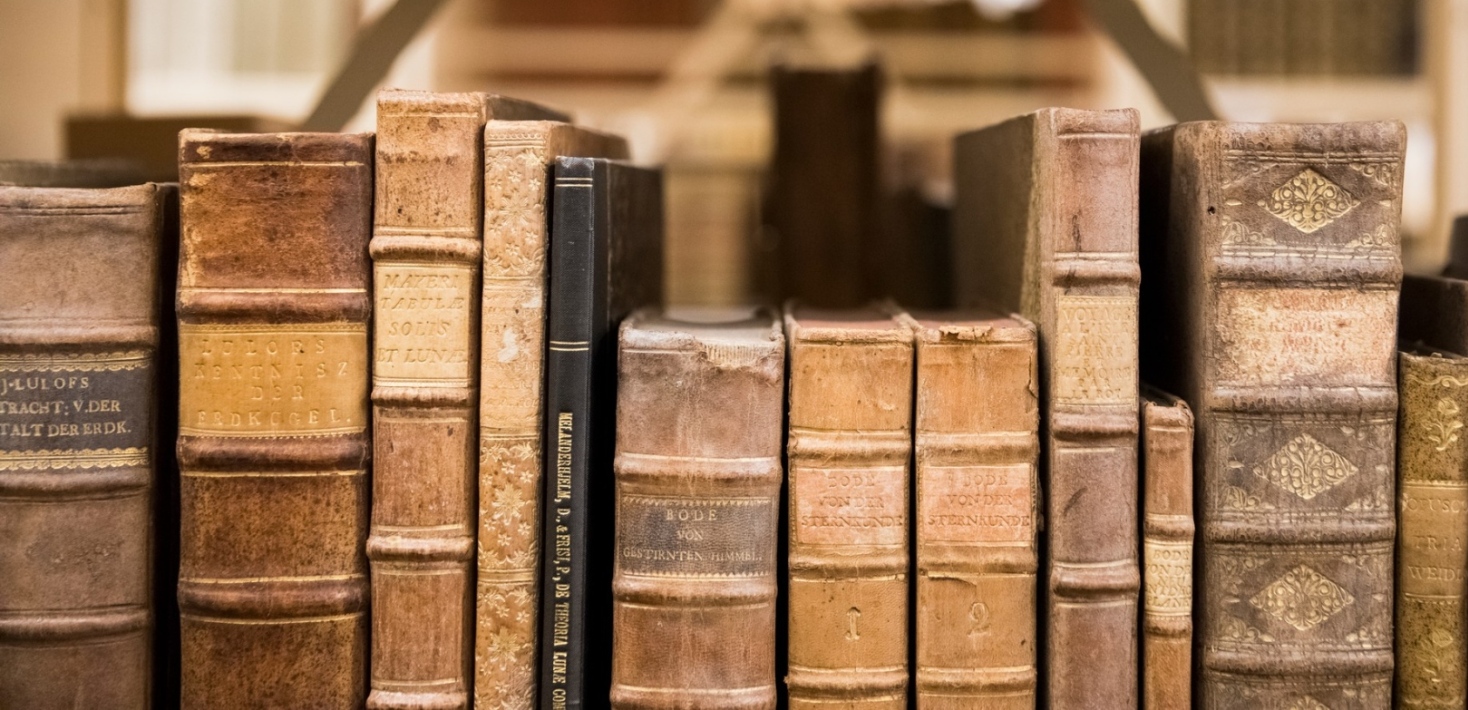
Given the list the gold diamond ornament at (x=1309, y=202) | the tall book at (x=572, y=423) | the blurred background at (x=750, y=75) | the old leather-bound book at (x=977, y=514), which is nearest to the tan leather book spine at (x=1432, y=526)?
the gold diamond ornament at (x=1309, y=202)

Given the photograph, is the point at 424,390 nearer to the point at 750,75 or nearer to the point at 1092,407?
the point at 1092,407

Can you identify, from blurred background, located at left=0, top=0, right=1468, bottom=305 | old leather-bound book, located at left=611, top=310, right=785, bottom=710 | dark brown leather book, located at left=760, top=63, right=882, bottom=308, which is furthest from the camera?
blurred background, located at left=0, top=0, right=1468, bottom=305

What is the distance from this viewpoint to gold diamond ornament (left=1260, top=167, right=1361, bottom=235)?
771mm

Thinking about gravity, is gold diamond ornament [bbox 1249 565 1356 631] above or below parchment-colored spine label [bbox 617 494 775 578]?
below

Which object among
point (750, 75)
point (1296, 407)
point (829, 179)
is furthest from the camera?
point (750, 75)

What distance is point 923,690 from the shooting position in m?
0.79

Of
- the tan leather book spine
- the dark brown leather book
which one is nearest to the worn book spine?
the tan leather book spine

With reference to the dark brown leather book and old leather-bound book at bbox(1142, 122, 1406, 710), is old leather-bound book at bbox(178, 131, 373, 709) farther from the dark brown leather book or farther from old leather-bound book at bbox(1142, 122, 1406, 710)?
the dark brown leather book

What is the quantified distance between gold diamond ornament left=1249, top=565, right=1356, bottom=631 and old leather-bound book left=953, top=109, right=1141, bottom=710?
91 millimetres

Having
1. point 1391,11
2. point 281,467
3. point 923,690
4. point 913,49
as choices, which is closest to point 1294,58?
point 1391,11

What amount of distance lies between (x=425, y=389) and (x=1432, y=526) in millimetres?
703

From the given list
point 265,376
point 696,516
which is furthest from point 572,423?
point 265,376

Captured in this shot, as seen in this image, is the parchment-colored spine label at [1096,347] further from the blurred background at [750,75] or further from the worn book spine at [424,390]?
the blurred background at [750,75]

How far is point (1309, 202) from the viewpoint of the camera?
772mm
